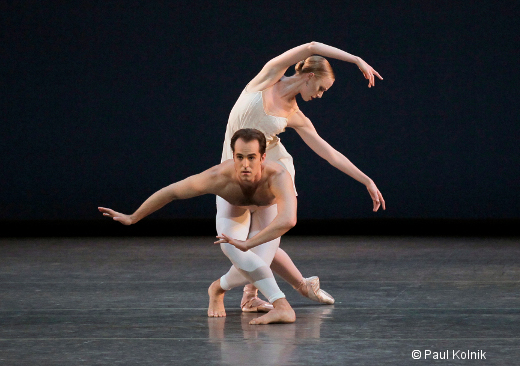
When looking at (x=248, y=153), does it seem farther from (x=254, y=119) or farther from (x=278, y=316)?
(x=278, y=316)

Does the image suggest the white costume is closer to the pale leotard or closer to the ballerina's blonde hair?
the pale leotard

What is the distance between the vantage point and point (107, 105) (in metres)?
7.38

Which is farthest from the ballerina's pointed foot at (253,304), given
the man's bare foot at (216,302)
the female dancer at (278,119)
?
the man's bare foot at (216,302)

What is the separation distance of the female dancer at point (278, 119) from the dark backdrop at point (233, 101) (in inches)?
151

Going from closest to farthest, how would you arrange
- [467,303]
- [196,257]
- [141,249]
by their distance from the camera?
[467,303]
[196,257]
[141,249]

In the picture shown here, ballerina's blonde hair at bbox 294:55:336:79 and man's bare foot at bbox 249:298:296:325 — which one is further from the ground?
ballerina's blonde hair at bbox 294:55:336:79

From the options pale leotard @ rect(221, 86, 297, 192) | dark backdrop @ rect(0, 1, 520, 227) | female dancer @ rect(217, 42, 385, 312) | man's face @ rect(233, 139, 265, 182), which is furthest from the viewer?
dark backdrop @ rect(0, 1, 520, 227)

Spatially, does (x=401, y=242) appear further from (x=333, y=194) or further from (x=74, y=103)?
(x=74, y=103)

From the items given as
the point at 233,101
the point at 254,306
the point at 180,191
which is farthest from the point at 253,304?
the point at 233,101

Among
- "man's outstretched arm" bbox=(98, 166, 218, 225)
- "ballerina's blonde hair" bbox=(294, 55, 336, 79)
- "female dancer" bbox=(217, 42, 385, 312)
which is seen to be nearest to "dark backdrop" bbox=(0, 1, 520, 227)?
"female dancer" bbox=(217, 42, 385, 312)

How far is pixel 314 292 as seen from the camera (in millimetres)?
3385

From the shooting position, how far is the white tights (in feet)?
10.0

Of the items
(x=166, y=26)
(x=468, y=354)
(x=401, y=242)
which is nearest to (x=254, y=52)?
(x=166, y=26)

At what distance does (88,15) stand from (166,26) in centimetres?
73
